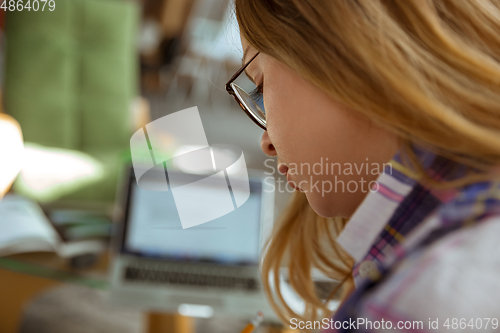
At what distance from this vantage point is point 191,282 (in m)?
0.74

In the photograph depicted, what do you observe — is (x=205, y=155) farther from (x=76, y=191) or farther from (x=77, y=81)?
(x=77, y=81)

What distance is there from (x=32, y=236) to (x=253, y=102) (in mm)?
551

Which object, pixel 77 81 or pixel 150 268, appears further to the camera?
pixel 77 81

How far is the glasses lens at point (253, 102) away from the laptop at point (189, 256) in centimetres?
29

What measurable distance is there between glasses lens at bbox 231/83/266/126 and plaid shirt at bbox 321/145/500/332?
179mm

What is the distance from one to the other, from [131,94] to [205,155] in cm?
100

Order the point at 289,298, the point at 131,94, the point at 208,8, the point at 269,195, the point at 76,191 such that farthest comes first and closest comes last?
1. the point at 208,8
2. the point at 131,94
3. the point at 76,191
4. the point at 269,195
5. the point at 289,298

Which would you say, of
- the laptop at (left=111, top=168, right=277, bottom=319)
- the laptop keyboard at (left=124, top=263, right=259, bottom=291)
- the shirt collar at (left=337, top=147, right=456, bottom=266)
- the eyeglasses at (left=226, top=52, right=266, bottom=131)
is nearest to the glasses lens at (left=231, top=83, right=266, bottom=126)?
the eyeglasses at (left=226, top=52, right=266, bottom=131)

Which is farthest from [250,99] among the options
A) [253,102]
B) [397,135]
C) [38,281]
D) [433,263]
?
[38,281]

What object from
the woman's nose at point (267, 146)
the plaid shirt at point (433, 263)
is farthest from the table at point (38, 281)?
the plaid shirt at point (433, 263)

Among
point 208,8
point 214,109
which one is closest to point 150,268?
point 214,109

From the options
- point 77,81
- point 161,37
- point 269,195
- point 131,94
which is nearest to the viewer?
point 269,195

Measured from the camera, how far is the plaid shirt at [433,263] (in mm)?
181

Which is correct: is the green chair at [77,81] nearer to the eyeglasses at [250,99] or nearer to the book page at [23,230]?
the book page at [23,230]
